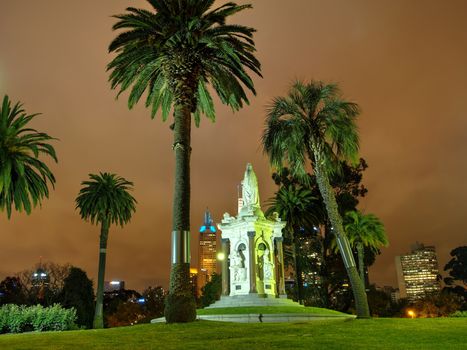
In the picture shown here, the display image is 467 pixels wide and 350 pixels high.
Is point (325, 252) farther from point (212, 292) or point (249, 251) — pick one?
point (249, 251)

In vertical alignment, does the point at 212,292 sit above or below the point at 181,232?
below

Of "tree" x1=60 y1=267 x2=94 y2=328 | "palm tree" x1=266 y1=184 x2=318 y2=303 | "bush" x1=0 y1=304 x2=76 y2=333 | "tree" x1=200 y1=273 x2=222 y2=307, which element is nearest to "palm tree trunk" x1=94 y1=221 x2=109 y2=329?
"tree" x1=60 y1=267 x2=94 y2=328

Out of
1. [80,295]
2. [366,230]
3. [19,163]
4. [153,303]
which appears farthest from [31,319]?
[153,303]

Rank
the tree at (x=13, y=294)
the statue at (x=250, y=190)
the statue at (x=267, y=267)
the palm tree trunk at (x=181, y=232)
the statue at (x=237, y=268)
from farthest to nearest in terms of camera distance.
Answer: the tree at (x=13, y=294) < the statue at (x=250, y=190) < the statue at (x=267, y=267) < the statue at (x=237, y=268) < the palm tree trunk at (x=181, y=232)

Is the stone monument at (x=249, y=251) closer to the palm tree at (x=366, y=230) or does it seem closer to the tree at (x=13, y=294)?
the palm tree at (x=366, y=230)

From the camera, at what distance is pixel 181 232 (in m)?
19.3

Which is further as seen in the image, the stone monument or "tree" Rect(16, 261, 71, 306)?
"tree" Rect(16, 261, 71, 306)

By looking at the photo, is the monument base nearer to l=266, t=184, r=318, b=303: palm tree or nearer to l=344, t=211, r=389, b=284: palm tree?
l=266, t=184, r=318, b=303: palm tree

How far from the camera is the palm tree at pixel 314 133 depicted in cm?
2583

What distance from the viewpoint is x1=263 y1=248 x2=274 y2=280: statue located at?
3259 cm

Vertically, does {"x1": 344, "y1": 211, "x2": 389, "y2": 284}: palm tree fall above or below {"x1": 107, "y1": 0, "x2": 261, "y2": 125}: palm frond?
below

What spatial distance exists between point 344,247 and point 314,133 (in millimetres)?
7504

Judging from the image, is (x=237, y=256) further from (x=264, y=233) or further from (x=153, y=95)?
(x=153, y=95)

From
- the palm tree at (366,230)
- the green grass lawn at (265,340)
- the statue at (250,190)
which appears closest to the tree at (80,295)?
the statue at (250,190)
